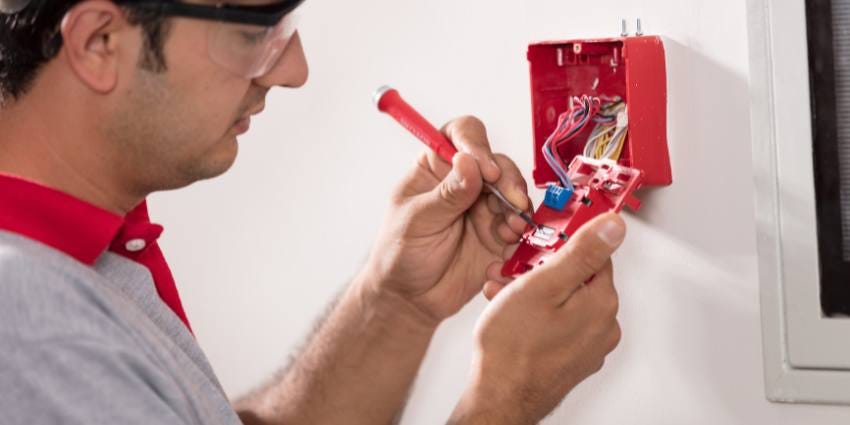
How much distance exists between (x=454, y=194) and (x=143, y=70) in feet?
0.98

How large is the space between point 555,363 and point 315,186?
0.46 metres

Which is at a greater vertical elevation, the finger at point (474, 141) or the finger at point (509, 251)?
the finger at point (474, 141)

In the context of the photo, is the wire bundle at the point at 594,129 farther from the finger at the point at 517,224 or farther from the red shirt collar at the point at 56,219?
the red shirt collar at the point at 56,219

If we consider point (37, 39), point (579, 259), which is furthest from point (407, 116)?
point (37, 39)

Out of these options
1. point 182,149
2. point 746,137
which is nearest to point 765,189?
point 746,137

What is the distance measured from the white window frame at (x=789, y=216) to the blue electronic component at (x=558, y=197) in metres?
0.17

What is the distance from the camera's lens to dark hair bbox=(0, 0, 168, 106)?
2.84ft

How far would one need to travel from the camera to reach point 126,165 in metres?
0.92

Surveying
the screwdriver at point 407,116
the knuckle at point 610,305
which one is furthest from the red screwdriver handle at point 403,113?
the knuckle at point 610,305

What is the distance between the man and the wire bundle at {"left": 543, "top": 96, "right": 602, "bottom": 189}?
0.04 metres

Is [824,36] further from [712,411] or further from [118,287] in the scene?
[118,287]

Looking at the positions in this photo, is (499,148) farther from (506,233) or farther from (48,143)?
(48,143)

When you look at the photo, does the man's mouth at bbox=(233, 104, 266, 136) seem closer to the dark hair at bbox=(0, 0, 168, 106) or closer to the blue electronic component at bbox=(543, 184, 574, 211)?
the dark hair at bbox=(0, 0, 168, 106)

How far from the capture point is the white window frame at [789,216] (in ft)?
3.21
